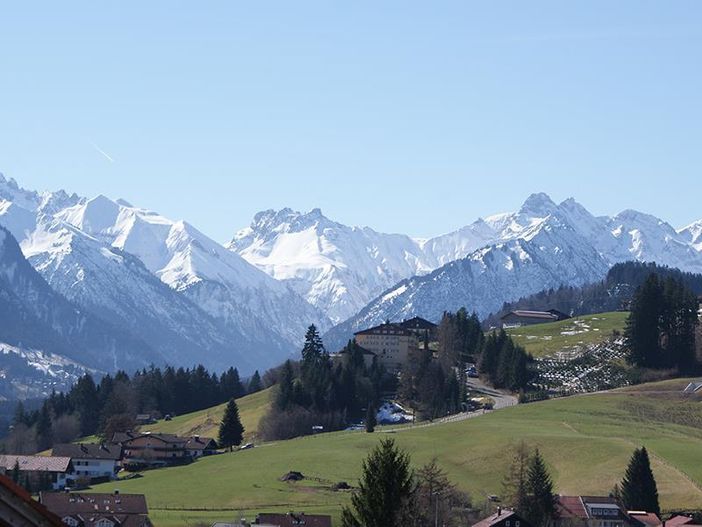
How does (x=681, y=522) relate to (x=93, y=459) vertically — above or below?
below

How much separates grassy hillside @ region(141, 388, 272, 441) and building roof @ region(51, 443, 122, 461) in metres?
20.2

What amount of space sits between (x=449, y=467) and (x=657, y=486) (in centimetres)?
2127

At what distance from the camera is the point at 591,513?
9612cm

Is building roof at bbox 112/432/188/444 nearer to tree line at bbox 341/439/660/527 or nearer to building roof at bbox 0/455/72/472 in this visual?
building roof at bbox 0/455/72/472

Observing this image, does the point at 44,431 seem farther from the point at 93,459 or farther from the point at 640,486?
the point at 640,486

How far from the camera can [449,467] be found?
125m

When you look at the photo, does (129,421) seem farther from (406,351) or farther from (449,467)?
(449,467)

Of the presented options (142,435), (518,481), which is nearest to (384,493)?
(518,481)

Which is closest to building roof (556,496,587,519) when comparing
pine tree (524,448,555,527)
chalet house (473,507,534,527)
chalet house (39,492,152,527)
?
pine tree (524,448,555,527)

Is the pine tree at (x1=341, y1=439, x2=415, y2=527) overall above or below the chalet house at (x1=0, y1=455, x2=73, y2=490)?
above

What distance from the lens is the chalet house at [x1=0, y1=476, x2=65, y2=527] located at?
417 inches

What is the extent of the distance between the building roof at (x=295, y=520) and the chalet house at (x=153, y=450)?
58441 millimetres

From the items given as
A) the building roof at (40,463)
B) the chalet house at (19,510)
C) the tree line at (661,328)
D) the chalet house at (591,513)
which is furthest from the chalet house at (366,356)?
the chalet house at (19,510)

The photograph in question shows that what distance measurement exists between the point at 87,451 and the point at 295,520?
63.5m
